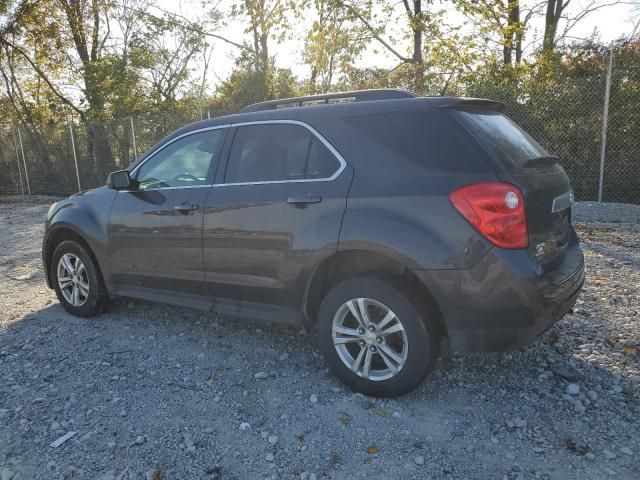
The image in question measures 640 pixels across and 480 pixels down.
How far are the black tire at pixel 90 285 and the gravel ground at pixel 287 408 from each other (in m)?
0.22

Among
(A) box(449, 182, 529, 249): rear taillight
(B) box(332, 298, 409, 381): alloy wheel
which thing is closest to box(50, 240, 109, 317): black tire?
(B) box(332, 298, 409, 381): alloy wheel

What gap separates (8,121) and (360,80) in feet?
43.0

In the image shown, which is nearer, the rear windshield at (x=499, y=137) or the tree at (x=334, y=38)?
the rear windshield at (x=499, y=137)

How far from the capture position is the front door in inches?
152

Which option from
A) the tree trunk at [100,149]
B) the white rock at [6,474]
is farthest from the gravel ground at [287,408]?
the tree trunk at [100,149]

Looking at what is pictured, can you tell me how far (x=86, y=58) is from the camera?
63.2 ft

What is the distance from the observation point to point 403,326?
291 centimetres

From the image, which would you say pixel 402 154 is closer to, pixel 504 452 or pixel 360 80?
pixel 504 452

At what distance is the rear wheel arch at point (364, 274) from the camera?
9.71ft

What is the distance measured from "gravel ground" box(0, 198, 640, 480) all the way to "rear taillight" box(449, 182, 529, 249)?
1045mm

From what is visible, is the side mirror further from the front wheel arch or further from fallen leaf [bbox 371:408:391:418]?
fallen leaf [bbox 371:408:391:418]

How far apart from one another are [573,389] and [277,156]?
2436 millimetres

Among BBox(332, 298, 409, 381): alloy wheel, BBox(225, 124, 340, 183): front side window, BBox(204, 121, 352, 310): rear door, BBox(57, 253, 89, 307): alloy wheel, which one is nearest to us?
BBox(332, 298, 409, 381): alloy wheel

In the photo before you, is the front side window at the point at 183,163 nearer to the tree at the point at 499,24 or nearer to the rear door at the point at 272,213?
the rear door at the point at 272,213
